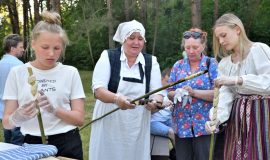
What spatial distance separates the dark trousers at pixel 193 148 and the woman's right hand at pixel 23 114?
67.1 inches

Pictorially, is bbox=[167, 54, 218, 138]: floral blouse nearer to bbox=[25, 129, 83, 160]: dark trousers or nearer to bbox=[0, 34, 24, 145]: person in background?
bbox=[25, 129, 83, 160]: dark trousers

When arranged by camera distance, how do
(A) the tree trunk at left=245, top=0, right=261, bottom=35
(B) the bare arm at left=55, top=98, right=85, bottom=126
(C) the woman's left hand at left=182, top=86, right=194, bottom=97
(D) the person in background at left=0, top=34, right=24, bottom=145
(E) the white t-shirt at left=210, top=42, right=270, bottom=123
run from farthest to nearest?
(A) the tree trunk at left=245, top=0, right=261, bottom=35, (D) the person in background at left=0, top=34, right=24, bottom=145, (C) the woman's left hand at left=182, top=86, right=194, bottom=97, (E) the white t-shirt at left=210, top=42, right=270, bottom=123, (B) the bare arm at left=55, top=98, right=85, bottom=126

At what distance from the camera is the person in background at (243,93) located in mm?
2773

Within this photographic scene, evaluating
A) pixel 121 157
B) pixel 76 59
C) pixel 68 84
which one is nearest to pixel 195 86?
pixel 121 157

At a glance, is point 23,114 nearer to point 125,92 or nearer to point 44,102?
point 44,102

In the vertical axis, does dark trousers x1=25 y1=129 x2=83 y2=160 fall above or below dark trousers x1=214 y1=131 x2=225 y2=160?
above

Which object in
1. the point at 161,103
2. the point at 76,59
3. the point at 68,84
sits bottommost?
the point at 76,59

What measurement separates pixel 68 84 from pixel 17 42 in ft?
11.9

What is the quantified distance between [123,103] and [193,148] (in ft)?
2.93

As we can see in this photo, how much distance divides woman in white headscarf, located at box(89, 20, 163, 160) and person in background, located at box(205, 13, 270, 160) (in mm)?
630

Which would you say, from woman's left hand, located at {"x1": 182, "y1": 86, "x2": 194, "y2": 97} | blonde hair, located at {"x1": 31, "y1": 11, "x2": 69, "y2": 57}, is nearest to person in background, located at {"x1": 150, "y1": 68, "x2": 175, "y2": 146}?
woman's left hand, located at {"x1": 182, "y1": 86, "x2": 194, "y2": 97}

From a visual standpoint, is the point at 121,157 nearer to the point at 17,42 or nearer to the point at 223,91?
the point at 223,91

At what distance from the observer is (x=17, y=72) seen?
249 cm

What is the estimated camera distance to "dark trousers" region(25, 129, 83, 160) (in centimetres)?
249
